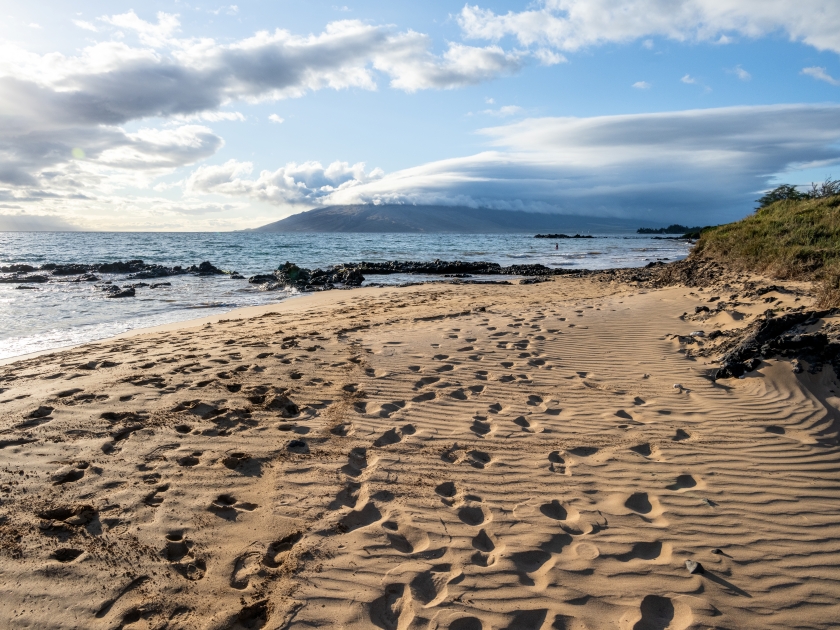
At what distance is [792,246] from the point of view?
12.1 metres

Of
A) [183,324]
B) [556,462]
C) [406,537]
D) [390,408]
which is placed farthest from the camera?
[183,324]

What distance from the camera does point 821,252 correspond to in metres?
10.8

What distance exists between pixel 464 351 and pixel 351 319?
13.1 ft

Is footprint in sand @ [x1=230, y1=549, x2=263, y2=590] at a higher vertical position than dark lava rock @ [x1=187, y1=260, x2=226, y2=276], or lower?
lower

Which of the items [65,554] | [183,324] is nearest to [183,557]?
[65,554]

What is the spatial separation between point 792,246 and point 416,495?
12945 millimetres

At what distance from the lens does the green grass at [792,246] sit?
390 inches

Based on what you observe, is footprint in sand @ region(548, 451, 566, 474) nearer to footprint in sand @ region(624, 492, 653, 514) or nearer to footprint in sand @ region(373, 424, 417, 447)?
footprint in sand @ region(624, 492, 653, 514)

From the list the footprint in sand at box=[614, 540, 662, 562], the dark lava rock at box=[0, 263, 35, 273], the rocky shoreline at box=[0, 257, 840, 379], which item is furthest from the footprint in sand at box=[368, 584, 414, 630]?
the dark lava rock at box=[0, 263, 35, 273]

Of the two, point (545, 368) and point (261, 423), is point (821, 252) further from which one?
point (261, 423)

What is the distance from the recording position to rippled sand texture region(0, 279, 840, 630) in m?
2.57

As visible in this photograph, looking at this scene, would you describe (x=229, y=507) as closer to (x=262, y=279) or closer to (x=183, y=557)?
(x=183, y=557)

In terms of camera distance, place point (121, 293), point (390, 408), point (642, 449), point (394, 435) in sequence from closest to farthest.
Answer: point (642, 449) → point (394, 435) → point (390, 408) → point (121, 293)

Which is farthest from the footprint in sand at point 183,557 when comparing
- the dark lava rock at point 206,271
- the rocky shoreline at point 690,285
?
the dark lava rock at point 206,271
